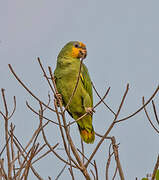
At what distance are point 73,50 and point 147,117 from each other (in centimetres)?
288

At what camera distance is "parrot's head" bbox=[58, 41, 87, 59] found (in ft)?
16.3

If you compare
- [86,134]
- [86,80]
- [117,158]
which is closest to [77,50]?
[86,80]

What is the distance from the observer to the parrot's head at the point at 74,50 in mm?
4977

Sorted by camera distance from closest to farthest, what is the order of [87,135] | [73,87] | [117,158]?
[117,158] → [73,87] → [87,135]

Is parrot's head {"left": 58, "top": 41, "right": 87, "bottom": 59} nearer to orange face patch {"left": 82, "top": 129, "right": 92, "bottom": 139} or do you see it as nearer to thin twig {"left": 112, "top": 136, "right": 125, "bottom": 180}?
orange face patch {"left": 82, "top": 129, "right": 92, "bottom": 139}

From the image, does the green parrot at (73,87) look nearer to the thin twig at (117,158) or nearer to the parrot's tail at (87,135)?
the parrot's tail at (87,135)

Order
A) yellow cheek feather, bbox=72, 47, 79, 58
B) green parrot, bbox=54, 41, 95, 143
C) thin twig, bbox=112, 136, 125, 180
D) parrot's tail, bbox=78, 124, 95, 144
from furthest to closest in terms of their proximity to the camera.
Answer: yellow cheek feather, bbox=72, 47, 79, 58 → parrot's tail, bbox=78, 124, 95, 144 → green parrot, bbox=54, 41, 95, 143 → thin twig, bbox=112, 136, 125, 180

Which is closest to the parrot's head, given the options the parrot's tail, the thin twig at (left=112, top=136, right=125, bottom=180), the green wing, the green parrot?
the green parrot

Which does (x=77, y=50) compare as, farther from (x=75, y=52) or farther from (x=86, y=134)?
(x=86, y=134)

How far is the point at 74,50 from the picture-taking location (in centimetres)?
503

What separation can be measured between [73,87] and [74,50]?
0.81m

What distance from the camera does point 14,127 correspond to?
2.52m

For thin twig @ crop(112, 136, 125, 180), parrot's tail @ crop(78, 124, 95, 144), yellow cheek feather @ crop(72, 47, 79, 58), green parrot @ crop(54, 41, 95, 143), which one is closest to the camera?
thin twig @ crop(112, 136, 125, 180)

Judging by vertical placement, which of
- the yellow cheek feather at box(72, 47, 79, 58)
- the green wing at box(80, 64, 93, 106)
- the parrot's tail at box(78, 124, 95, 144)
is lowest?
the parrot's tail at box(78, 124, 95, 144)
